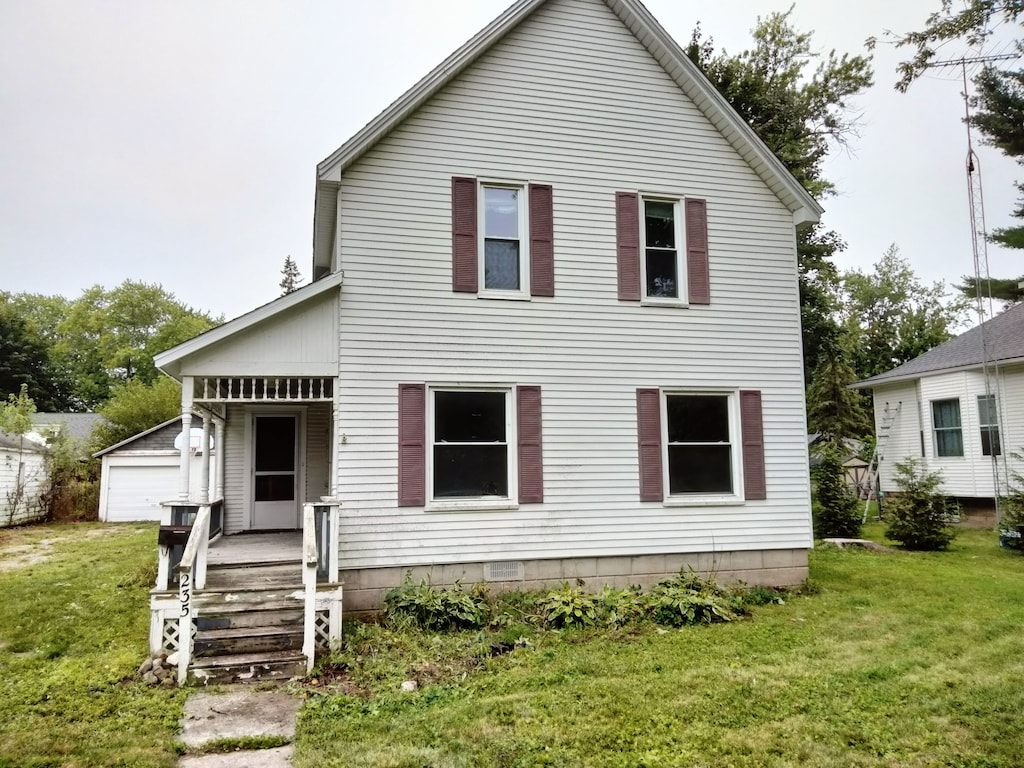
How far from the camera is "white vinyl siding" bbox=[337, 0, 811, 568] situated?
28.2ft

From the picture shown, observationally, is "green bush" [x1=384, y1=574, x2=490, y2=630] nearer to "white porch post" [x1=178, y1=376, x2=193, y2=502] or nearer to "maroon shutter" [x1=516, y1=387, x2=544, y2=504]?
"maroon shutter" [x1=516, y1=387, x2=544, y2=504]

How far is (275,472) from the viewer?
→ 10.8 meters

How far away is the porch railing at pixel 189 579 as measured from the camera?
6.16 meters

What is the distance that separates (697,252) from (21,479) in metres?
20.7

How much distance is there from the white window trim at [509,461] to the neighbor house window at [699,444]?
2.27 metres

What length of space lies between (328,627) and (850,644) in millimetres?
5404

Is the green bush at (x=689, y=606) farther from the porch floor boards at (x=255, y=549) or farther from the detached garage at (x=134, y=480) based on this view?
the detached garage at (x=134, y=480)

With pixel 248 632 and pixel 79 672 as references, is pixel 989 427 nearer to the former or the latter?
pixel 248 632

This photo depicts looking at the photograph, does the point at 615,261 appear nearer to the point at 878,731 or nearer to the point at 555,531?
the point at 555,531

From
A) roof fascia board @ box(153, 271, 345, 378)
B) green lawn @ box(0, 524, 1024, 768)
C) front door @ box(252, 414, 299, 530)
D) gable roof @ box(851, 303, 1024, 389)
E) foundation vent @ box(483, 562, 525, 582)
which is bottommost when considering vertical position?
green lawn @ box(0, 524, 1024, 768)

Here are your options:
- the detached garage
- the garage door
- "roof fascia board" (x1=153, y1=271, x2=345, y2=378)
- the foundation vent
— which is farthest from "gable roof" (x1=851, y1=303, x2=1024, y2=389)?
the garage door

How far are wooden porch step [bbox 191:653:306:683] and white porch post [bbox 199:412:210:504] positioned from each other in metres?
2.84

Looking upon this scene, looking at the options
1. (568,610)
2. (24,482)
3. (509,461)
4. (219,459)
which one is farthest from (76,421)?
(568,610)

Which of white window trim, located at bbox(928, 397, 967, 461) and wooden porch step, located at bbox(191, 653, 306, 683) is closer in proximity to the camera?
wooden porch step, located at bbox(191, 653, 306, 683)
